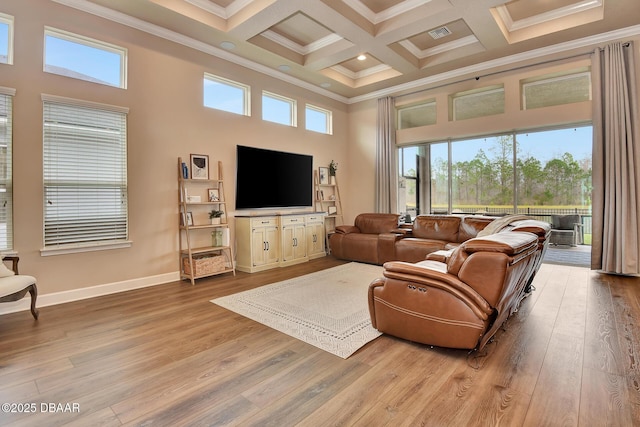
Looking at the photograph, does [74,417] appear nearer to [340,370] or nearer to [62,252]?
[340,370]

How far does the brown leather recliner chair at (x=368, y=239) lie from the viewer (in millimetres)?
5609

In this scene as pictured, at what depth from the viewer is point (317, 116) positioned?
7160 mm

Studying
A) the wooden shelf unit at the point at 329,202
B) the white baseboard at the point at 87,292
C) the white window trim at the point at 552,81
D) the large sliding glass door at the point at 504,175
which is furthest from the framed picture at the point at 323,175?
the white window trim at the point at 552,81

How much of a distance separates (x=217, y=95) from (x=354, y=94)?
332 centimetres

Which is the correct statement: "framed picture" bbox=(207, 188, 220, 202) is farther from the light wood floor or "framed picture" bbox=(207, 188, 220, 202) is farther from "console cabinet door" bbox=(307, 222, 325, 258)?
the light wood floor

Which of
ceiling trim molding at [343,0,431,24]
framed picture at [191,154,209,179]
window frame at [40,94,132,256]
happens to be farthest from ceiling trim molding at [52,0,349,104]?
ceiling trim molding at [343,0,431,24]

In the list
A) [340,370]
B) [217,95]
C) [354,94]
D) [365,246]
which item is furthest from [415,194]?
[340,370]

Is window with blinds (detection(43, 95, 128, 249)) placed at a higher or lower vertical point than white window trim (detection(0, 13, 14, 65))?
lower

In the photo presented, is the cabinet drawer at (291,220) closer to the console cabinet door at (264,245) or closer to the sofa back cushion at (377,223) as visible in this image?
the console cabinet door at (264,245)

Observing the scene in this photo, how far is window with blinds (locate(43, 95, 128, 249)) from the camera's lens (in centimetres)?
365

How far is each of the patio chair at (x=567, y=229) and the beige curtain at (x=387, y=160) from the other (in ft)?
9.23

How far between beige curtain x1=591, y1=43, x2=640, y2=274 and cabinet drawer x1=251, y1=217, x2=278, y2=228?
16.2 feet

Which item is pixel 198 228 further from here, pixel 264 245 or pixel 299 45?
pixel 299 45

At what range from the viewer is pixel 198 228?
190 inches
